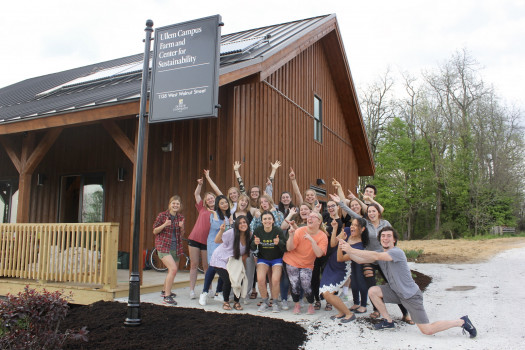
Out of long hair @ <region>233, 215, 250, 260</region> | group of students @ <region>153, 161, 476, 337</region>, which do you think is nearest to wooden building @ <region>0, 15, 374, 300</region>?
group of students @ <region>153, 161, 476, 337</region>

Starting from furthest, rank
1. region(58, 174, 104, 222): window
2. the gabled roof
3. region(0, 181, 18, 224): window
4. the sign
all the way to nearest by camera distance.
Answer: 1. region(0, 181, 18, 224): window
2. region(58, 174, 104, 222): window
3. the gabled roof
4. the sign

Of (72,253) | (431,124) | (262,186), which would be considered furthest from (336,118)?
(431,124)

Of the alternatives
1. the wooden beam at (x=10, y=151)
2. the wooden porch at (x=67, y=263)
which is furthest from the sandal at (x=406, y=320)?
the wooden beam at (x=10, y=151)

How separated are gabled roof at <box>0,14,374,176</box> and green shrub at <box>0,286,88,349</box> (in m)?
3.02

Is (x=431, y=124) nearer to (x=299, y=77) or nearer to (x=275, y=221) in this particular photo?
(x=299, y=77)

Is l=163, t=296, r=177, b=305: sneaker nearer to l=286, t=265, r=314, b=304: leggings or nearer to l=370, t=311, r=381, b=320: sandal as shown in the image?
l=286, t=265, r=314, b=304: leggings

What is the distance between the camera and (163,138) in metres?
9.33

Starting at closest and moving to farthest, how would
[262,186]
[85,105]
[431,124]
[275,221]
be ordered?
[275,221] → [85,105] → [262,186] → [431,124]

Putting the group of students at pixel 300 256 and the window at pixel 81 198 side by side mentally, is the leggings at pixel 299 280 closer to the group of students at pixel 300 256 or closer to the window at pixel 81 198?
the group of students at pixel 300 256

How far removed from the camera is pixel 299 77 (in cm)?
1230

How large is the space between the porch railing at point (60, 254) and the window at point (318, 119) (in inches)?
327

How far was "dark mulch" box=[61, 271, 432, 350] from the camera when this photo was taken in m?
4.29

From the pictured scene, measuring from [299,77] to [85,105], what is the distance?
6.70m

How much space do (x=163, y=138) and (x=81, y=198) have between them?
2934 millimetres
